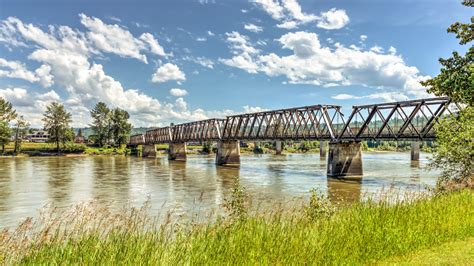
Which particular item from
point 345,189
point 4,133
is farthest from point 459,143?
point 4,133

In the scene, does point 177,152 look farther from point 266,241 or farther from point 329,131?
point 266,241

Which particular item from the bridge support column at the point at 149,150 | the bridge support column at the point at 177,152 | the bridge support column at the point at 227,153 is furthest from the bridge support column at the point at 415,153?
the bridge support column at the point at 149,150

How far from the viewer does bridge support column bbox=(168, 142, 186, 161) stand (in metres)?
110

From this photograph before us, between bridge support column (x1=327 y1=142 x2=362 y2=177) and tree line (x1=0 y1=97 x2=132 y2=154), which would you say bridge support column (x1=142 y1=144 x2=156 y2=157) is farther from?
bridge support column (x1=327 y1=142 x2=362 y2=177)

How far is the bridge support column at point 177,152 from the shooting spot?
10981 centimetres

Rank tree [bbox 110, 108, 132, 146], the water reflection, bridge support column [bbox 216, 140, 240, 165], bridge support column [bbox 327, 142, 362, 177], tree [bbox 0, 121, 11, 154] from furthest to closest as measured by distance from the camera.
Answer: tree [bbox 110, 108, 132, 146] < tree [bbox 0, 121, 11, 154] < bridge support column [bbox 216, 140, 240, 165] < bridge support column [bbox 327, 142, 362, 177] < the water reflection

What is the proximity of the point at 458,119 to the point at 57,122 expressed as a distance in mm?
143200

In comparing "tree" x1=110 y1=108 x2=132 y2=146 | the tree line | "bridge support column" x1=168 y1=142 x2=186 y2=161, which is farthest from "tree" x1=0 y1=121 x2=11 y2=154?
"bridge support column" x1=168 y1=142 x2=186 y2=161

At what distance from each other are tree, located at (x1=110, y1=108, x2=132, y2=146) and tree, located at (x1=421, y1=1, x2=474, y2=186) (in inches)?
5974

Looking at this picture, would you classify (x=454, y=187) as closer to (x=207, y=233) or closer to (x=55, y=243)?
(x=207, y=233)

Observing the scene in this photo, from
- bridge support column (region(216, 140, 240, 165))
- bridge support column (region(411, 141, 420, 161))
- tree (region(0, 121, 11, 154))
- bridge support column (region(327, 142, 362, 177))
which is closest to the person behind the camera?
bridge support column (region(327, 142, 362, 177))

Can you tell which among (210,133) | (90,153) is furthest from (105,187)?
(90,153)

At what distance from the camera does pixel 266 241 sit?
336 inches

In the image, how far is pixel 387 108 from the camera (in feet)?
163
